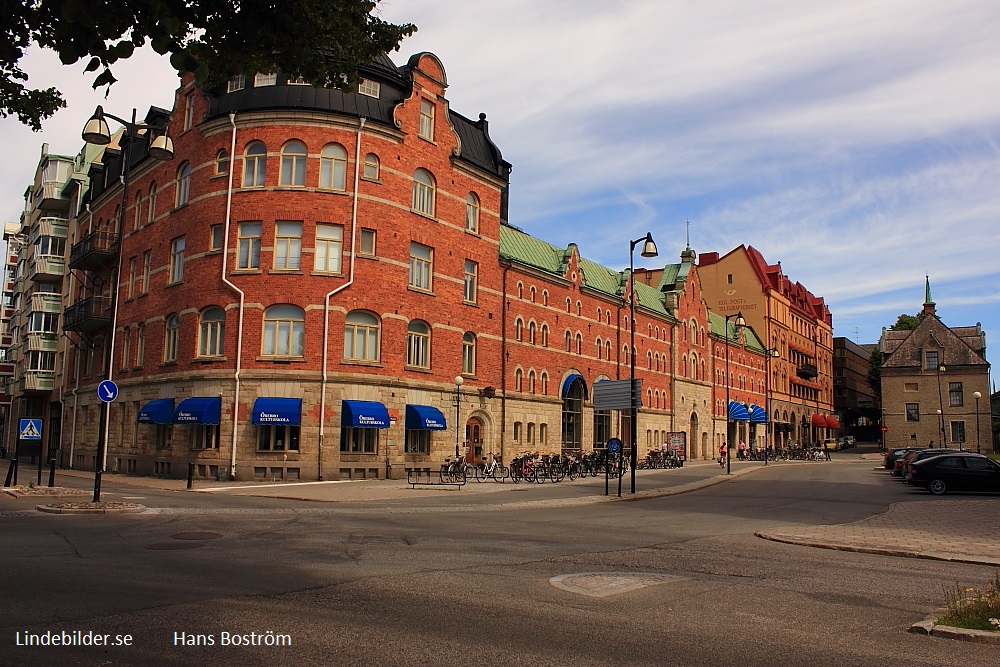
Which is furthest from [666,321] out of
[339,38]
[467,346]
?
[339,38]

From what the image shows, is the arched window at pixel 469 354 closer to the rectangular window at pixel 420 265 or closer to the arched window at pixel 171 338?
the rectangular window at pixel 420 265

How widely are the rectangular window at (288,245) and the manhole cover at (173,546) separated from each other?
2033 cm

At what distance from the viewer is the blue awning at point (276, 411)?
29.8 metres

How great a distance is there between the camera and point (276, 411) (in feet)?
98.4

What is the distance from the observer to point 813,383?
101438mm

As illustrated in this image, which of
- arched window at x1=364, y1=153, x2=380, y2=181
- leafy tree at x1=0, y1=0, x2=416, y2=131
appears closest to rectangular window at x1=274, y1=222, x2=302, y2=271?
arched window at x1=364, y1=153, x2=380, y2=181

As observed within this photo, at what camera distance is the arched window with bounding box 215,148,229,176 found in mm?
32719

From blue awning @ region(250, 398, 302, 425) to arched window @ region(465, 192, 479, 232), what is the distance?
13511 millimetres

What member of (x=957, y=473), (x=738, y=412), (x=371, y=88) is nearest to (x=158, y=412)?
(x=371, y=88)

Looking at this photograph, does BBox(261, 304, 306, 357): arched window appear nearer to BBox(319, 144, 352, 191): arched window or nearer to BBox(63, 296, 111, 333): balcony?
BBox(319, 144, 352, 191): arched window

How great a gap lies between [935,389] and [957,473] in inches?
2311

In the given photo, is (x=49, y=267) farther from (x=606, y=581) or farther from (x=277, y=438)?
(x=606, y=581)

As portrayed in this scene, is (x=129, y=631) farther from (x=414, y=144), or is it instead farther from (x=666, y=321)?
(x=666, y=321)

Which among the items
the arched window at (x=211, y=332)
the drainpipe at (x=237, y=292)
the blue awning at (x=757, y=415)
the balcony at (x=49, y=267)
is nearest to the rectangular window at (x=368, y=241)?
the drainpipe at (x=237, y=292)
